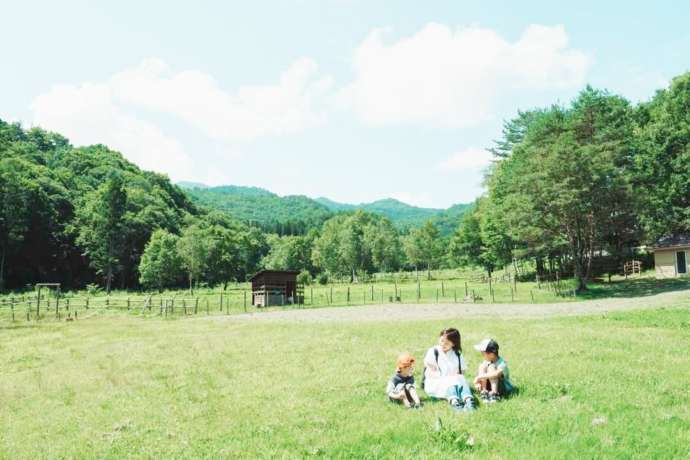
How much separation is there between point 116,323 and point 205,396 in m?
26.9

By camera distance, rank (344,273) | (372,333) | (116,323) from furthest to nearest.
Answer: (344,273) < (116,323) < (372,333)

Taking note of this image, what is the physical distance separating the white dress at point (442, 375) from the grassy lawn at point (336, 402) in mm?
482

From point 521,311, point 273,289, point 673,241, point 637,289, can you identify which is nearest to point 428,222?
point 673,241

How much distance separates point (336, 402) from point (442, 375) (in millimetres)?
2182

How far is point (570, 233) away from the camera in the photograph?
151ft

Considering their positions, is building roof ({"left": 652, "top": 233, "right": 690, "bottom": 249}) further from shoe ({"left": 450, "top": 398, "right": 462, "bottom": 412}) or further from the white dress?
shoe ({"left": 450, "top": 398, "right": 462, "bottom": 412})

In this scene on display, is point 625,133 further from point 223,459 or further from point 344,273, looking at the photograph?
point 344,273

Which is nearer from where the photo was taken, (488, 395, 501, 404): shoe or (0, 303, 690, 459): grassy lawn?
(0, 303, 690, 459): grassy lawn

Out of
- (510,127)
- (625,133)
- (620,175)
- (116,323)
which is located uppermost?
(510,127)

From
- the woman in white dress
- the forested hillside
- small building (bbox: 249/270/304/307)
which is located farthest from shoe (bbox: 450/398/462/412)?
the forested hillside

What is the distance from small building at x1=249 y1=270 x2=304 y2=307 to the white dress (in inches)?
1718

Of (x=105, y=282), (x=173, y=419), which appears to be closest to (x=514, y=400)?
(x=173, y=419)

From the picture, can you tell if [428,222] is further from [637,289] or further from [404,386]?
[404,386]

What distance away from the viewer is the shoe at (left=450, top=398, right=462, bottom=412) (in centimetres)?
876
